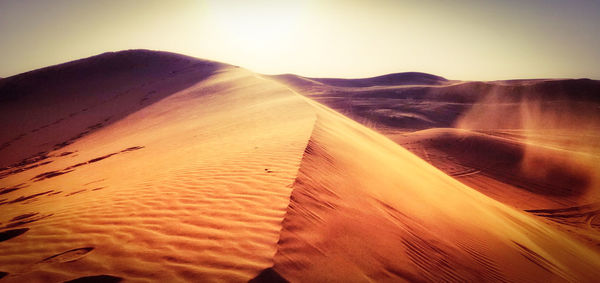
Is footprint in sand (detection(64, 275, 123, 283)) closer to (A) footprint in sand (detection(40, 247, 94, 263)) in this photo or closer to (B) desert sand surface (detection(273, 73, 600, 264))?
(A) footprint in sand (detection(40, 247, 94, 263))

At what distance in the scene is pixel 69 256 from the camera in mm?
2619

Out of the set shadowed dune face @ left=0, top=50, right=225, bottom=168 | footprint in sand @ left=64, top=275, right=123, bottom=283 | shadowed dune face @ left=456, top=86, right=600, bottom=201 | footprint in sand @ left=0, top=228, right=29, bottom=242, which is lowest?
shadowed dune face @ left=456, top=86, right=600, bottom=201

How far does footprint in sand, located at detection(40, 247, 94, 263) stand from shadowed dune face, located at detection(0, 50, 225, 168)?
10.4 metres

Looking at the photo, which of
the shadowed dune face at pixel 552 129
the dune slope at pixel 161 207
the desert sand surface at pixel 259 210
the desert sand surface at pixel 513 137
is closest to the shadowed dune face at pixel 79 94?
the desert sand surface at pixel 259 210

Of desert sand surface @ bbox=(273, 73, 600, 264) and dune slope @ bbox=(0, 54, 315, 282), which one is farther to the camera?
desert sand surface @ bbox=(273, 73, 600, 264)

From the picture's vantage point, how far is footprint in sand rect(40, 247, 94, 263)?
256 cm

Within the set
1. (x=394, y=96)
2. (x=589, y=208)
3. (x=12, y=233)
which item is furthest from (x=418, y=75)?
(x=12, y=233)

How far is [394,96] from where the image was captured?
137 ft

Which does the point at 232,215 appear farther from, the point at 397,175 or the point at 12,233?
the point at 397,175

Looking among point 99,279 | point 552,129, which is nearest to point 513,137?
point 552,129

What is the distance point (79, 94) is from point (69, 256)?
82.5ft

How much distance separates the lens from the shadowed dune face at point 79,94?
44.8 ft

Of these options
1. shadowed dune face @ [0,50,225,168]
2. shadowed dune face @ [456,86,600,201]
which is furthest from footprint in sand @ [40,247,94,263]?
shadowed dune face @ [456,86,600,201]

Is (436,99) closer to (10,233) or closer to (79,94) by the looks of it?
(79,94)
